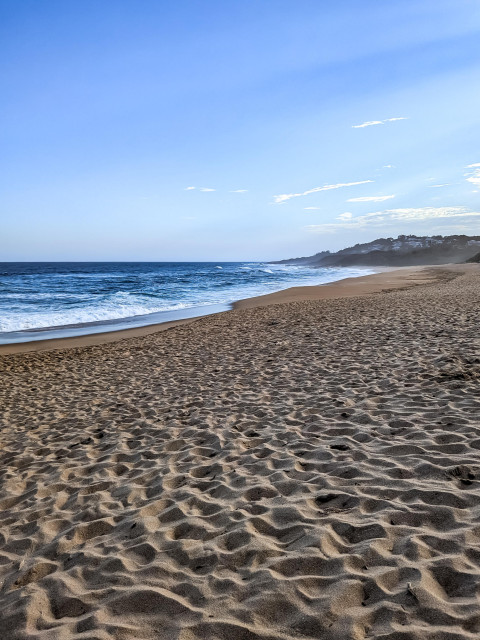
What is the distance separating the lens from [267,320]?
48.9ft

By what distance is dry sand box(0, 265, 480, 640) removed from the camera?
95.7 inches

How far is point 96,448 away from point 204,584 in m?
2.99

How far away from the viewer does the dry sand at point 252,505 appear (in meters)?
2.43

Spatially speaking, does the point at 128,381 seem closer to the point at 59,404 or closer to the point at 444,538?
the point at 59,404

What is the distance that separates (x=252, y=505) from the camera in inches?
140

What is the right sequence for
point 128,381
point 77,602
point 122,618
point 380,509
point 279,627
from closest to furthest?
point 279,627 → point 122,618 → point 77,602 → point 380,509 → point 128,381

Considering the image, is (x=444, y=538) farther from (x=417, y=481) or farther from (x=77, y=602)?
(x=77, y=602)

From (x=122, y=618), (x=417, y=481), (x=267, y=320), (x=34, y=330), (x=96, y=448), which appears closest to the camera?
(x=122, y=618)

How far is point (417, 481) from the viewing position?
3.61 m

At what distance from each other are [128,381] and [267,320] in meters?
7.25

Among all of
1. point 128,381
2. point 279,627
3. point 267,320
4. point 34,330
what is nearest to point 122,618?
point 279,627

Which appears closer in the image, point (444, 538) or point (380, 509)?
point (444, 538)

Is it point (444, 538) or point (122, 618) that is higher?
point (444, 538)

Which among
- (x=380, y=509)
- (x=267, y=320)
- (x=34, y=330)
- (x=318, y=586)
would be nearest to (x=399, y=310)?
(x=267, y=320)
